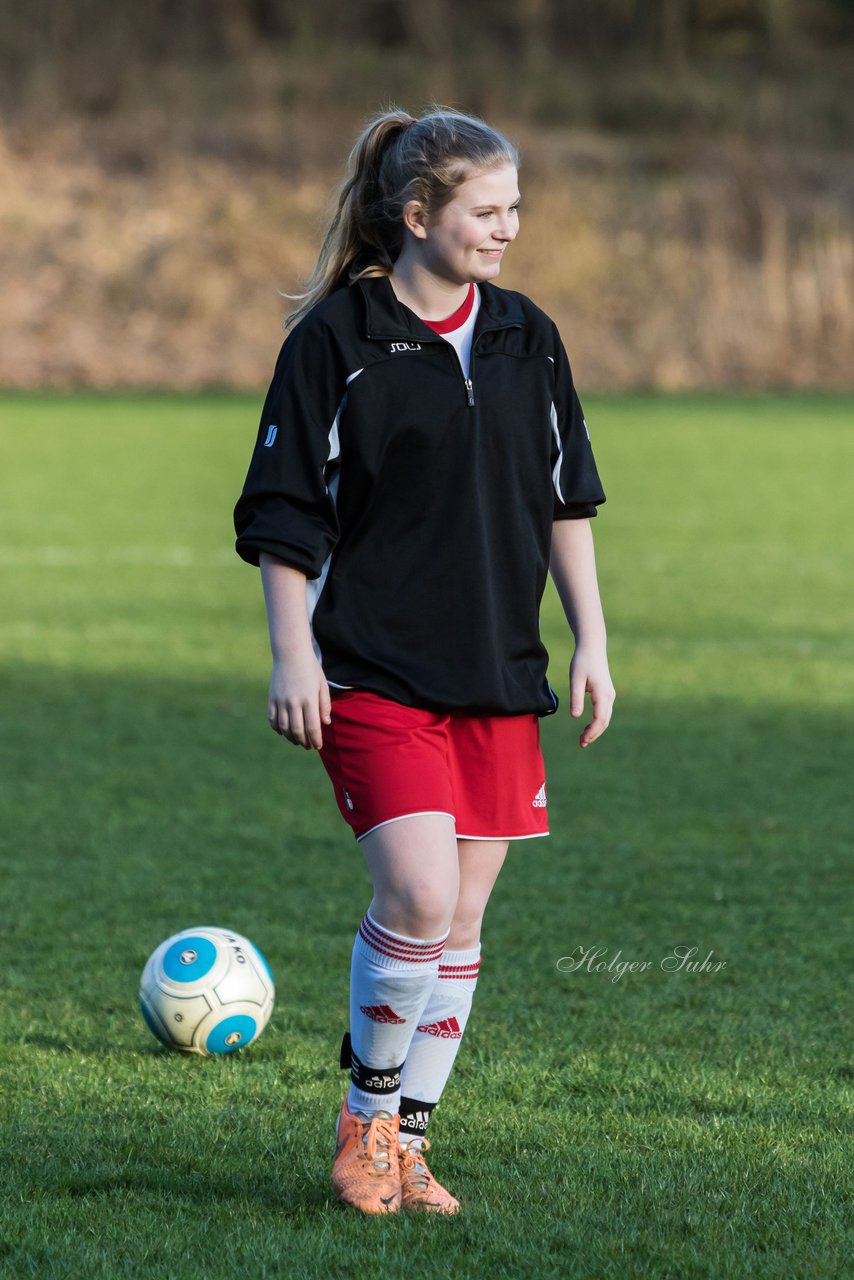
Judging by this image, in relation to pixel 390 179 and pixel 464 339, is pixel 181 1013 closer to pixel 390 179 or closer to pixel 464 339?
pixel 464 339

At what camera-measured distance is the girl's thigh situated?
2.71 m

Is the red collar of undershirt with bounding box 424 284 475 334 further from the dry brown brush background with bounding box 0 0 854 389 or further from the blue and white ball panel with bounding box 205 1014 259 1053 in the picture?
Result: the dry brown brush background with bounding box 0 0 854 389

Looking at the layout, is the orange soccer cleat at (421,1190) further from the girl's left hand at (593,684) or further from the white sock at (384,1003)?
the girl's left hand at (593,684)

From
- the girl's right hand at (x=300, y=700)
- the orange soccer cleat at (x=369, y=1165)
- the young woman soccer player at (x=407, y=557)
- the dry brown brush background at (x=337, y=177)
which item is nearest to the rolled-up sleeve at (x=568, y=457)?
the young woman soccer player at (x=407, y=557)

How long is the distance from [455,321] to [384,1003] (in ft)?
3.46

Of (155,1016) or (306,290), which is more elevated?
(306,290)

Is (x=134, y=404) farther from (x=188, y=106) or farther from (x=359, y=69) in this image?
(x=359, y=69)

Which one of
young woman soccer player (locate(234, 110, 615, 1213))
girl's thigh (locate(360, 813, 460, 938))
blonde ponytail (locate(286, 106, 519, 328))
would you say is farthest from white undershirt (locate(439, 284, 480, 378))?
girl's thigh (locate(360, 813, 460, 938))

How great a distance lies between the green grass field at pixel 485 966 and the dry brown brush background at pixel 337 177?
19380 millimetres

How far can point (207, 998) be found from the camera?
3.74 metres

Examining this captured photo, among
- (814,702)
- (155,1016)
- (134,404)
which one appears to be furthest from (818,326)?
(155,1016)

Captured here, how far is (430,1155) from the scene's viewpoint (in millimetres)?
3186

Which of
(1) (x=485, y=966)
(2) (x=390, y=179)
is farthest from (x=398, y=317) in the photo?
(1) (x=485, y=966)

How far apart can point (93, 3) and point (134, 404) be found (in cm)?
1991
